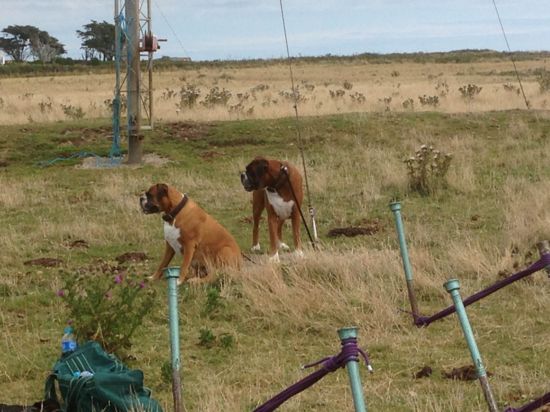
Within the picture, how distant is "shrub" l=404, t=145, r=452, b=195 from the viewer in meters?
13.1

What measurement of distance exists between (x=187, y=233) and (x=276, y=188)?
1464mm

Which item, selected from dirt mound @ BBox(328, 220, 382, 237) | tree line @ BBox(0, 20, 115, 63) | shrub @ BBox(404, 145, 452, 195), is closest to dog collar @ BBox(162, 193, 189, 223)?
dirt mound @ BBox(328, 220, 382, 237)

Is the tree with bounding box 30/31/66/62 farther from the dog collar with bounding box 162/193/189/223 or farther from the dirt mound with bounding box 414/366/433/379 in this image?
the dirt mound with bounding box 414/366/433/379

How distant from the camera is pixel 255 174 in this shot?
365 inches

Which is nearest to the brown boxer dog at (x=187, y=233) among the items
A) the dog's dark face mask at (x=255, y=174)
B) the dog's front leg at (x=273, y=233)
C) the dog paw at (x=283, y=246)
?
the dog's front leg at (x=273, y=233)

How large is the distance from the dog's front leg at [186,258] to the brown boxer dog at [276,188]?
1.15 meters

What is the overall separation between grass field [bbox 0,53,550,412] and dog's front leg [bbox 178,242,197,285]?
0.27m

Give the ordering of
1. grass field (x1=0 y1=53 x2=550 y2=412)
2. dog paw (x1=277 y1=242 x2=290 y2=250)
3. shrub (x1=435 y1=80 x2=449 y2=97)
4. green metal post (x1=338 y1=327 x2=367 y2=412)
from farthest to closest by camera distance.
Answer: shrub (x1=435 y1=80 x2=449 y2=97) → dog paw (x1=277 y1=242 x2=290 y2=250) → grass field (x1=0 y1=53 x2=550 y2=412) → green metal post (x1=338 y1=327 x2=367 y2=412)

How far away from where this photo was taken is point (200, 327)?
22.4 ft

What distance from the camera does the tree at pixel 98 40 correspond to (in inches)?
3553

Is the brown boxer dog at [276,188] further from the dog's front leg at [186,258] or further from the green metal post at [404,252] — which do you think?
the green metal post at [404,252]

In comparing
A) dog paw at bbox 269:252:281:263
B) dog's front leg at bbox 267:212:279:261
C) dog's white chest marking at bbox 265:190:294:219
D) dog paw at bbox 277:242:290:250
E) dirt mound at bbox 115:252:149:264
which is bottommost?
dog paw at bbox 277:242:290:250

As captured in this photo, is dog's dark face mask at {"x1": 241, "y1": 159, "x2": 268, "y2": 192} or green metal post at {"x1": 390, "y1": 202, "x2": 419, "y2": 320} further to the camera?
dog's dark face mask at {"x1": 241, "y1": 159, "x2": 268, "y2": 192}

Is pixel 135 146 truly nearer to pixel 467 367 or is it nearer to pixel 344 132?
pixel 344 132
